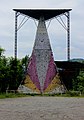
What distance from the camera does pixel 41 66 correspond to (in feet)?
200

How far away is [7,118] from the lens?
1619 cm

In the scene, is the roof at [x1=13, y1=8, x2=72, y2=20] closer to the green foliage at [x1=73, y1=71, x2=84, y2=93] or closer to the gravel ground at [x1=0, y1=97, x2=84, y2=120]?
the green foliage at [x1=73, y1=71, x2=84, y2=93]

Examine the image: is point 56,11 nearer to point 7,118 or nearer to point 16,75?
point 16,75

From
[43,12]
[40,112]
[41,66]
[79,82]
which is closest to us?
[40,112]

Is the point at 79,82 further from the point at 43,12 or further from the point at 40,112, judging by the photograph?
the point at 40,112

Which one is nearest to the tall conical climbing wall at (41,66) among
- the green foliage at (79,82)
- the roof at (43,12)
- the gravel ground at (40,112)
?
the roof at (43,12)

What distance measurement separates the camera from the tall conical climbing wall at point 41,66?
60.6m

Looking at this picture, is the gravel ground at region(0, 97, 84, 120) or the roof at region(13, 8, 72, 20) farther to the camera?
the roof at region(13, 8, 72, 20)

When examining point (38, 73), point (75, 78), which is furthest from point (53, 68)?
point (75, 78)

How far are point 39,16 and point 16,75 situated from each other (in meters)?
13.4

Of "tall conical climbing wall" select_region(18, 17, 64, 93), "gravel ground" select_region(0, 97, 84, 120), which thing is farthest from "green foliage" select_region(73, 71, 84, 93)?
"gravel ground" select_region(0, 97, 84, 120)

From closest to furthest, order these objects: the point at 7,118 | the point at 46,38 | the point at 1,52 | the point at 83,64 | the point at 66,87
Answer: the point at 7,118 → the point at 1,52 → the point at 46,38 → the point at 66,87 → the point at 83,64

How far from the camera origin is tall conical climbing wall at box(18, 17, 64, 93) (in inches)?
2387

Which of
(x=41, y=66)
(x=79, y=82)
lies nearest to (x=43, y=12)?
(x=41, y=66)
